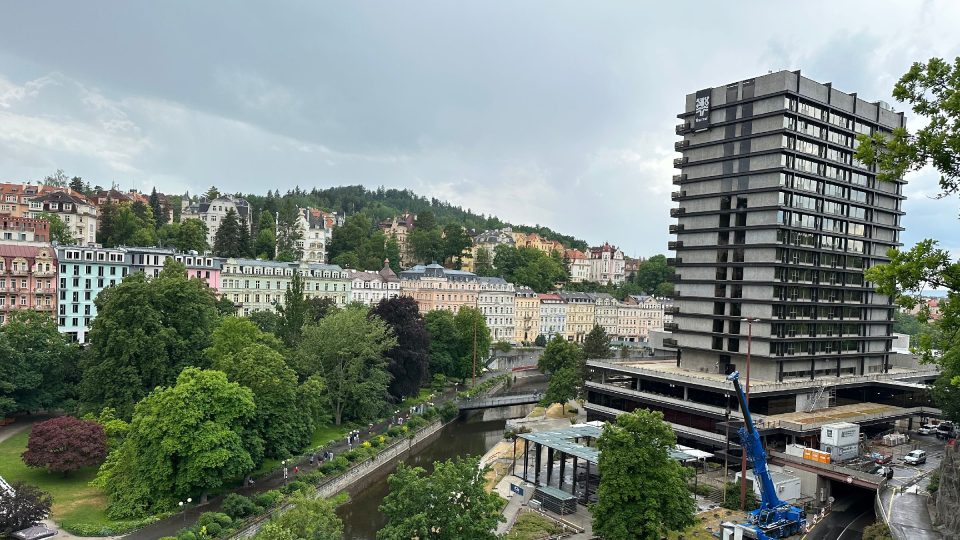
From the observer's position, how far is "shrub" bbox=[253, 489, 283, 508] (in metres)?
37.4

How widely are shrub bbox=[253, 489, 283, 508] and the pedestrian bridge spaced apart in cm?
3293

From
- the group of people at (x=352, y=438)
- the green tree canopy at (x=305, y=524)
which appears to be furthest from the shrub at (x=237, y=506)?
the group of people at (x=352, y=438)

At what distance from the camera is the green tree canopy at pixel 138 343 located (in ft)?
152

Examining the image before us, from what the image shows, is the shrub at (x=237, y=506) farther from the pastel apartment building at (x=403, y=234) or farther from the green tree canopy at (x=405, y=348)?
the pastel apartment building at (x=403, y=234)

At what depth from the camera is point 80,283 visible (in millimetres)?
69625

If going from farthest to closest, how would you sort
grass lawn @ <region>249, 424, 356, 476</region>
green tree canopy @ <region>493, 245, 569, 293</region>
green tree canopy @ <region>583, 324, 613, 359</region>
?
green tree canopy @ <region>493, 245, 569, 293</region>
green tree canopy @ <region>583, 324, 613, 359</region>
grass lawn @ <region>249, 424, 356, 476</region>

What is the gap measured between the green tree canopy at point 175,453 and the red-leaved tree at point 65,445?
2.34m

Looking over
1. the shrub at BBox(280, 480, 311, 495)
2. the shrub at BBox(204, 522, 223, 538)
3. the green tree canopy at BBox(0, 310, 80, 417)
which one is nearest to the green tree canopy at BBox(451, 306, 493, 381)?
the shrub at BBox(280, 480, 311, 495)

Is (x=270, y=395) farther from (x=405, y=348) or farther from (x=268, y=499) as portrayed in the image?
(x=405, y=348)

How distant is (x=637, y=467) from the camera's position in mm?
30281

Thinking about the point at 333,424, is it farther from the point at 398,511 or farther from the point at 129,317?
the point at 398,511

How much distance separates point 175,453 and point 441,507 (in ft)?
66.8

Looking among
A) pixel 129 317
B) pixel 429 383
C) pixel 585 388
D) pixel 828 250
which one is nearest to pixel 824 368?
pixel 828 250

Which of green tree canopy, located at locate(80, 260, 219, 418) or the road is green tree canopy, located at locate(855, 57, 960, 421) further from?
green tree canopy, located at locate(80, 260, 219, 418)
